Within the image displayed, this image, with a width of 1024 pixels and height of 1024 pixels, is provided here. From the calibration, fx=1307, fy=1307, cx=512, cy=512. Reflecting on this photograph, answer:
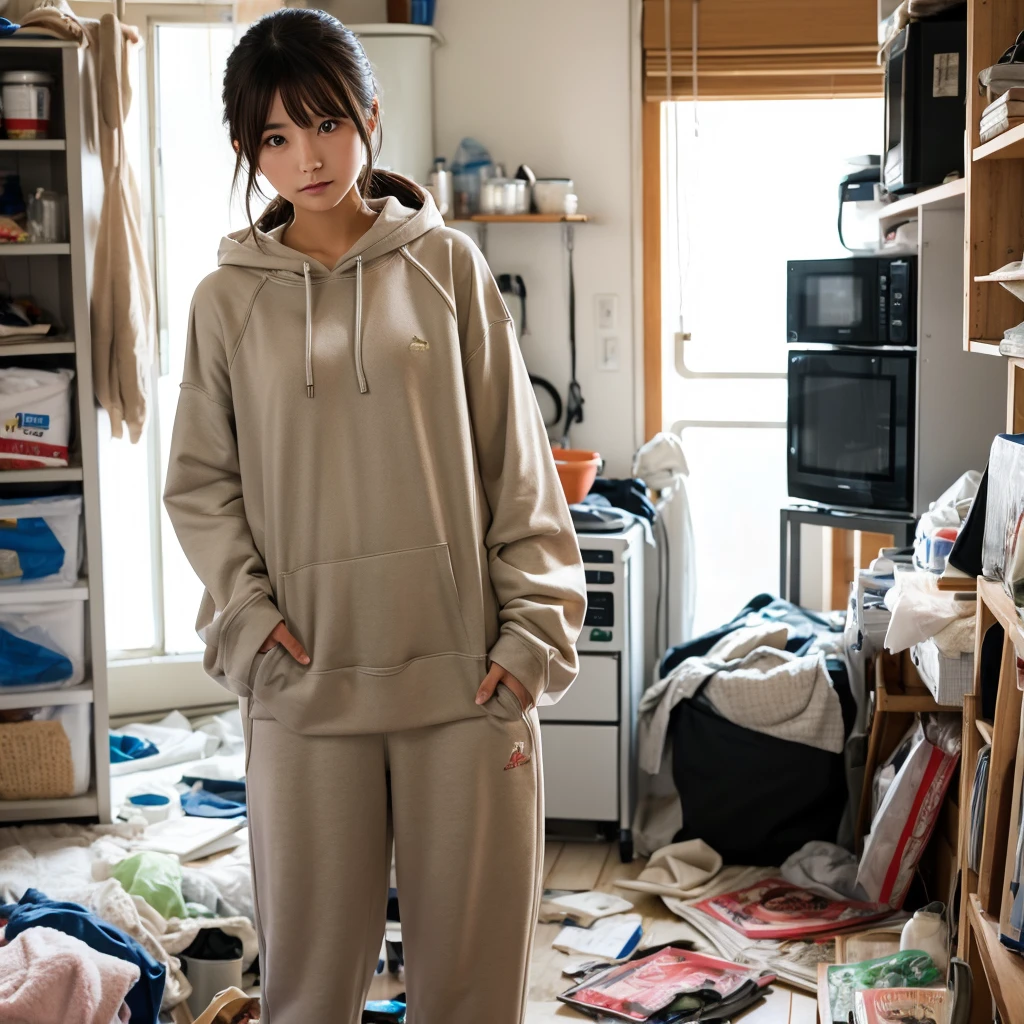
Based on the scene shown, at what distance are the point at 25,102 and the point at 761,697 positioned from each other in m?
2.06

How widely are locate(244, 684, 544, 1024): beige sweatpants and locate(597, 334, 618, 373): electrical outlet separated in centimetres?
234

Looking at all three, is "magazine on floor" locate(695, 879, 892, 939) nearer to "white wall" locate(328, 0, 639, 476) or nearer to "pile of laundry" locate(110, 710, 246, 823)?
"pile of laundry" locate(110, 710, 246, 823)

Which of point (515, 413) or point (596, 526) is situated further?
point (596, 526)

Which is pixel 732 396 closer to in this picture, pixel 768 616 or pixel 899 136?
pixel 768 616

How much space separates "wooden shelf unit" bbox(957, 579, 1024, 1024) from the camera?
4.74ft

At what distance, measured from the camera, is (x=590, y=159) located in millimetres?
3580

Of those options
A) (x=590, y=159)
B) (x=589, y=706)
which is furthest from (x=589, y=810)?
(x=590, y=159)

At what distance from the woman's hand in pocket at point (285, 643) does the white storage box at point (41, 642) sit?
5.45 ft

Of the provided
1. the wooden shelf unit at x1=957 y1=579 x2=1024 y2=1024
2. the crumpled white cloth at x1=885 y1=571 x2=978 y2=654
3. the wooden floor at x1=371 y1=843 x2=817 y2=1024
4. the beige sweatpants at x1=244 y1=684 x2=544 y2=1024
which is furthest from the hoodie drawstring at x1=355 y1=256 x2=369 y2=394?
the wooden floor at x1=371 y1=843 x2=817 y2=1024

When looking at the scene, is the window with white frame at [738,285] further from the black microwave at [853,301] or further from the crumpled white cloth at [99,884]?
the crumpled white cloth at [99,884]

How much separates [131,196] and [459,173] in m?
0.92

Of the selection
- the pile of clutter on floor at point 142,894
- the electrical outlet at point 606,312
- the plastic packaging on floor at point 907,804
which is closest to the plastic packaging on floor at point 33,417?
the pile of clutter on floor at point 142,894

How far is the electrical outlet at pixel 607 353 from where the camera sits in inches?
144

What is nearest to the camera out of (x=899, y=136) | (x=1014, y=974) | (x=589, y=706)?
(x=1014, y=974)
